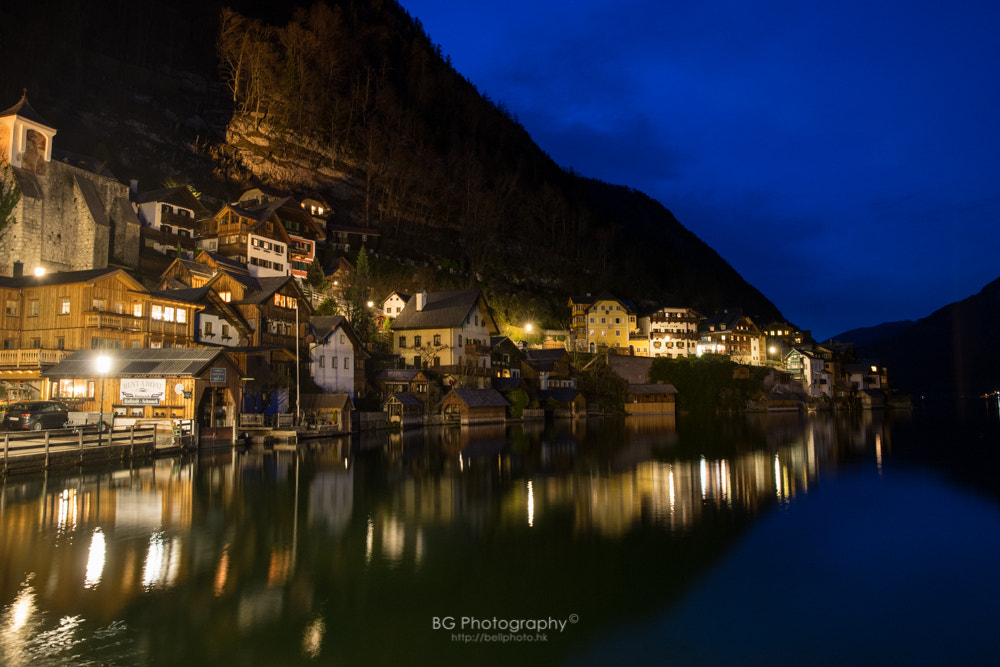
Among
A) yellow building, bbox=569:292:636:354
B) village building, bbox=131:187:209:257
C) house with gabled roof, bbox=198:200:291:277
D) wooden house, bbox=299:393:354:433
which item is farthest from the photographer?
yellow building, bbox=569:292:636:354

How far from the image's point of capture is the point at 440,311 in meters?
63.4

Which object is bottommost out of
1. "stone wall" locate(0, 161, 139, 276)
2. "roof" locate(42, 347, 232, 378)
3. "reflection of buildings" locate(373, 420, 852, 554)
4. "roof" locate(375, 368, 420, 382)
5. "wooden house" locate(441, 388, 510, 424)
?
"reflection of buildings" locate(373, 420, 852, 554)

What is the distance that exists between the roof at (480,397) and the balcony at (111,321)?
26.5 meters

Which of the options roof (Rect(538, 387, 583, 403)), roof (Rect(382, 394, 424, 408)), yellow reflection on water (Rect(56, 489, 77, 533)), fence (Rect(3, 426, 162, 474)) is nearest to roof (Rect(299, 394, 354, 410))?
roof (Rect(382, 394, 424, 408))

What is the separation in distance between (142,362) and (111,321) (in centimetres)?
730

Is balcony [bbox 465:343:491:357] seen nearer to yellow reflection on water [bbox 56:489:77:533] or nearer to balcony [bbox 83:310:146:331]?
balcony [bbox 83:310:146:331]

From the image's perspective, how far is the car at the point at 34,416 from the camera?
31328 millimetres

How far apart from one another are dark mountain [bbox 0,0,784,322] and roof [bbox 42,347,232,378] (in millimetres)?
46488

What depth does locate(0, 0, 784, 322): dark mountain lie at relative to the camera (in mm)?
84062

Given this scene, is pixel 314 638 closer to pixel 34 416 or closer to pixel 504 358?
pixel 34 416

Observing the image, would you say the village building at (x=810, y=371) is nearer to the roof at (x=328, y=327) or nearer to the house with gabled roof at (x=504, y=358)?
the house with gabled roof at (x=504, y=358)

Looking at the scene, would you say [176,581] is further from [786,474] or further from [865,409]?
[865,409]

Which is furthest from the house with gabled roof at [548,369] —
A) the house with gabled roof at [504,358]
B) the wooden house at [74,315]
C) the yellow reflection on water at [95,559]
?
the yellow reflection on water at [95,559]

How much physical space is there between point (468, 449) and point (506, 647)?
91.6ft
